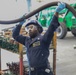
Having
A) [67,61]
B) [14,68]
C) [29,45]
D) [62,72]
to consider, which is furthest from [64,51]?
[29,45]

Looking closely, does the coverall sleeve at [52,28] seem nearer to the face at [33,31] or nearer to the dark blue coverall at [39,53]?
the dark blue coverall at [39,53]

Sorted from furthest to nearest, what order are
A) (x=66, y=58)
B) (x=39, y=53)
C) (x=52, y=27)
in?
(x=66, y=58) < (x=39, y=53) < (x=52, y=27)

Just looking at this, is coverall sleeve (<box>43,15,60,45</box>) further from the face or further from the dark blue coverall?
the face

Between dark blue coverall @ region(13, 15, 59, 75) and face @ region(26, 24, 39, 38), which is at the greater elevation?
face @ region(26, 24, 39, 38)

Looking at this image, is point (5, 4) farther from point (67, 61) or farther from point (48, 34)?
point (48, 34)

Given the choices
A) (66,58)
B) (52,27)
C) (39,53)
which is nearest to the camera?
(52,27)

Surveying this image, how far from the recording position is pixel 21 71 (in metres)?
3.74

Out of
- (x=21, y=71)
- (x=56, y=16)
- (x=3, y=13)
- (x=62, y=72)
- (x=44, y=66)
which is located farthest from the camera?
(x=3, y=13)

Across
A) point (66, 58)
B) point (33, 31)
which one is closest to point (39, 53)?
point (33, 31)

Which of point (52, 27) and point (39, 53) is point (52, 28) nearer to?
point (52, 27)

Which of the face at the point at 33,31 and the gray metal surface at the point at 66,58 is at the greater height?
the face at the point at 33,31

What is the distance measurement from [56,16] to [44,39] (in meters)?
0.31

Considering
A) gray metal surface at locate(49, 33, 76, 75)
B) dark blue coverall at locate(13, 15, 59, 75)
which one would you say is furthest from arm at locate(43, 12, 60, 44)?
gray metal surface at locate(49, 33, 76, 75)

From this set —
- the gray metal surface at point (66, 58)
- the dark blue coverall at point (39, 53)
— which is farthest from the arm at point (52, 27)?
the gray metal surface at point (66, 58)
